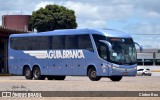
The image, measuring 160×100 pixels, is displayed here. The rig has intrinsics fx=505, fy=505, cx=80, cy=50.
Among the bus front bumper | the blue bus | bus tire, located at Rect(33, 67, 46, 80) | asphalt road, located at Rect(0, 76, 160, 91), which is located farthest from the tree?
asphalt road, located at Rect(0, 76, 160, 91)

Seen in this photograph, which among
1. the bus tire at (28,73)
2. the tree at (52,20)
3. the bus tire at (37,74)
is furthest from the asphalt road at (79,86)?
the tree at (52,20)

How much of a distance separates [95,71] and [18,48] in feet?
26.9

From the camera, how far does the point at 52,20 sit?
8238 cm

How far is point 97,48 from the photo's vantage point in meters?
31.3

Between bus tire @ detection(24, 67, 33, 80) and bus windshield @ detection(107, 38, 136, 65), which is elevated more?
bus windshield @ detection(107, 38, 136, 65)

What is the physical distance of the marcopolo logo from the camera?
3280 cm

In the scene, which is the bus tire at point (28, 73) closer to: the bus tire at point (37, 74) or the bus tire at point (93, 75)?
the bus tire at point (37, 74)

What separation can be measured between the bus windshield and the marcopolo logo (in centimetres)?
231

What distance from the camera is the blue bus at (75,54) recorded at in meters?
31.3

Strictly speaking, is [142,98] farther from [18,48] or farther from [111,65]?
[18,48]

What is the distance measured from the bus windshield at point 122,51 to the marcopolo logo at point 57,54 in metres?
2.31

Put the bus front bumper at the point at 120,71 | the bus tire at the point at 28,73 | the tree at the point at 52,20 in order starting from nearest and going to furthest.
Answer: the bus front bumper at the point at 120,71 < the bus tire at the point at 28,73 < the tree at the point at 52,20

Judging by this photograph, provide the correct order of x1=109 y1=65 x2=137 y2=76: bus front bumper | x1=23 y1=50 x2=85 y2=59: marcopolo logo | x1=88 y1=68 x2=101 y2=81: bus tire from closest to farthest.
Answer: x1=109 y1=65 x2=137 y2=76: bus front bumper < x1=88 y1=68 x2=101 y2=81: bus tire < x1=23 y1=50 x2=85 y2=59: marcopolo logo

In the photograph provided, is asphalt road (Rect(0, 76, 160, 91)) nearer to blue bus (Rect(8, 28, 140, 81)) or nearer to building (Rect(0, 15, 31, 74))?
blue bus (Rect(8, 28, 140, 81))
